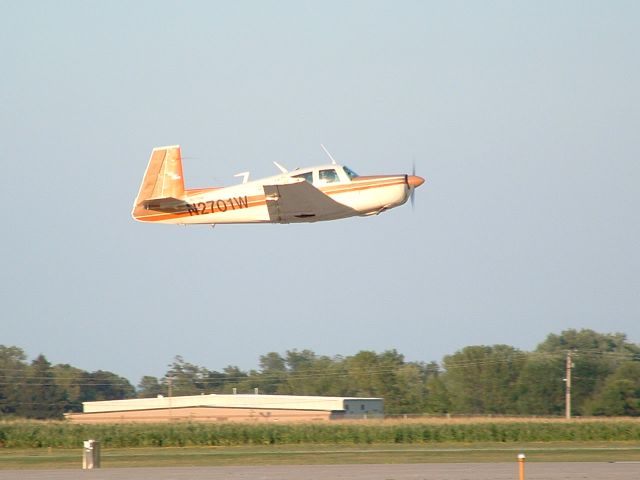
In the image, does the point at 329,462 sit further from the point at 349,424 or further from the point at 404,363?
the point at 404,363

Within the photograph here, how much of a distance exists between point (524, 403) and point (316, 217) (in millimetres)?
60301

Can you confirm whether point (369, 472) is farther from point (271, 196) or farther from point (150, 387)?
point (150, 387)

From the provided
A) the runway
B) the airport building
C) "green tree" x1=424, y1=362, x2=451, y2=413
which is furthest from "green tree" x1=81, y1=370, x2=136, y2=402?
the runway

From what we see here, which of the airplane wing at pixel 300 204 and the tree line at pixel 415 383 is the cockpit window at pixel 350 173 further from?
the tree line at pixel 415 383

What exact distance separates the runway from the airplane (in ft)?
26.4

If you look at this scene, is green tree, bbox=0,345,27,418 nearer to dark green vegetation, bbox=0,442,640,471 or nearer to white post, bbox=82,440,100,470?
dark green vegetation, bbox=0,442,640,471

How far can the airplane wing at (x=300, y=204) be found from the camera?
33219mm

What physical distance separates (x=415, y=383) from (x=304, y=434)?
50349mm

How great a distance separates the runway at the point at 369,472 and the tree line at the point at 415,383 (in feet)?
153

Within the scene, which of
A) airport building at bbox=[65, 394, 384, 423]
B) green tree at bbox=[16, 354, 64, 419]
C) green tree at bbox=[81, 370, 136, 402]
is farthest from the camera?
green tree at bbox=[81, 370, 136, 402]

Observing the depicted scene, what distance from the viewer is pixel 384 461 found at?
37000mm

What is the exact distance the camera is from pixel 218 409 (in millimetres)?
73812

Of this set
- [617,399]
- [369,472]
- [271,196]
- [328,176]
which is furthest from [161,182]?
[617,399]

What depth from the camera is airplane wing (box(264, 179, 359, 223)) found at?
33.2 m
